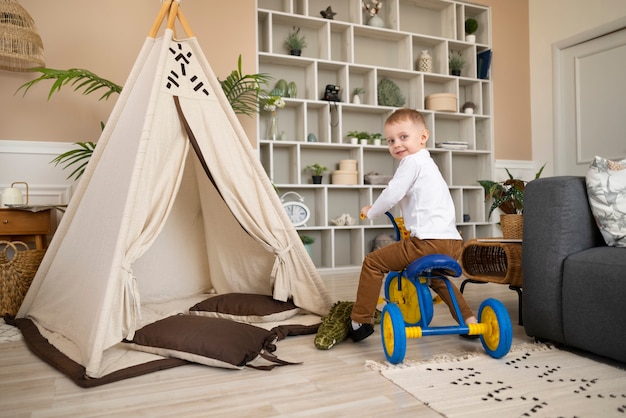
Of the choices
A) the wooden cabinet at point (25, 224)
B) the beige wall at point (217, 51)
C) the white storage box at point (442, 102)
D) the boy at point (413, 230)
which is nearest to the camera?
the boy at point (413, 230)

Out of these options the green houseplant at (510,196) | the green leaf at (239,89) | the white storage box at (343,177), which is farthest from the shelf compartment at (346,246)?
the green leaf at (239,89)

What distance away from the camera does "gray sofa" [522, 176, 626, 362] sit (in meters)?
1.67

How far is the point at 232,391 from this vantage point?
1545 mm

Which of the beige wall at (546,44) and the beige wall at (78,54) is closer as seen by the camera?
the beige wall at (78,54)

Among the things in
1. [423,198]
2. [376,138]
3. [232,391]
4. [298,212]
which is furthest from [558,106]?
[232,391]

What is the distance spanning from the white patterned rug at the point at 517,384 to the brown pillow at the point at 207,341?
0.44 meters

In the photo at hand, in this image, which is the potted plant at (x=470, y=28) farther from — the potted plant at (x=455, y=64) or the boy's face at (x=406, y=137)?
the boy's face at (x=406, y=137)

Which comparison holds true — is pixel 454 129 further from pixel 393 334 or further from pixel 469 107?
pixel 393 334

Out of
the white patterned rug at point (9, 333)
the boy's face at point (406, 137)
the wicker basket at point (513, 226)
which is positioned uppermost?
the boy's face at point (406, 137)

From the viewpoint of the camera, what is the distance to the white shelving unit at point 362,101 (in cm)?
448

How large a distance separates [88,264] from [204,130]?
0.76m

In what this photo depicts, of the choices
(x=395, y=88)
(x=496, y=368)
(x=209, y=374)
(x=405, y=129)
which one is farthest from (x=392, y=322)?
(x=395, y=88)

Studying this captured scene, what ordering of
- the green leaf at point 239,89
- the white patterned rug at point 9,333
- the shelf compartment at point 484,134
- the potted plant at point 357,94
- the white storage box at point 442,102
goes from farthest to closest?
the shelf compartment at point 484,134 < the white storage box at point 442,102 < the potted plant at point 357,94 < the green leaf at point 239,89 < the white patterned rug at point 9,333

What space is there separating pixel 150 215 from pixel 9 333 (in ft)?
3.16
